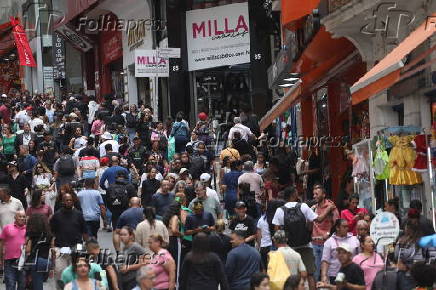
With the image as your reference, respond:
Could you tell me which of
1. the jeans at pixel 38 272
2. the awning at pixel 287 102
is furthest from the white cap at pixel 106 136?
the jeans at pixel 38 272

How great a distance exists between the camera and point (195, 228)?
17.2 m

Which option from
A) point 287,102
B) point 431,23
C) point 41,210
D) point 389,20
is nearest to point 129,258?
point 41,210

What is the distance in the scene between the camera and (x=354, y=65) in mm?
23641

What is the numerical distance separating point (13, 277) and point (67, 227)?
1.23 metres

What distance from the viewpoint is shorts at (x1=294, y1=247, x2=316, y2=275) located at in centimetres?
Answer: 1639

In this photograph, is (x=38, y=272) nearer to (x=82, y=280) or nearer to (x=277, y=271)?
(x=82, y=280)

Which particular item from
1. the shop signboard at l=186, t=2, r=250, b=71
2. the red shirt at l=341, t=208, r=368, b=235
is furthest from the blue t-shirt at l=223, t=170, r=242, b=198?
the shop signboard at l=186, t=2, r=250, b=71

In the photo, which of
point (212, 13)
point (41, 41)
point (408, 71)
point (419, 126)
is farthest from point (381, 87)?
point (41, 41)

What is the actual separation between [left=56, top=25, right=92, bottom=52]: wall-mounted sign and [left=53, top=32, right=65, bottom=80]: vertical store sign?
20.8 feet

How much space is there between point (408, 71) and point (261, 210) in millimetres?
6250

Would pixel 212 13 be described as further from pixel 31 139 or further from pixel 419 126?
pixel 419 126

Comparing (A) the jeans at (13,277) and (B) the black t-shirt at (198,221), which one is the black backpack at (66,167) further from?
(A) the jeans at (13,277)

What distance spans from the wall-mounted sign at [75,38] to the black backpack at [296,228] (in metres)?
36.5

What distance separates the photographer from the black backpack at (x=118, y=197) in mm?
21188
